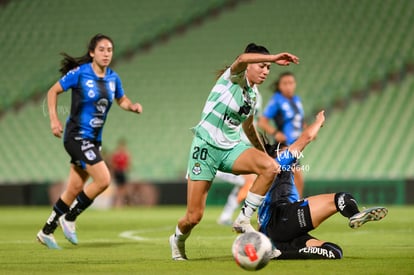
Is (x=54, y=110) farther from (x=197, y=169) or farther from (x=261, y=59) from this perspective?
(x=261, y=59)

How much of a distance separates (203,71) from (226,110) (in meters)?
17.0

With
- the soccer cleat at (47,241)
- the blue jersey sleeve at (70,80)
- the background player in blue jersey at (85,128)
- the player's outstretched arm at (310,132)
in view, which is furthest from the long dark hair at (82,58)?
the player's outstretched arm at (310,132)

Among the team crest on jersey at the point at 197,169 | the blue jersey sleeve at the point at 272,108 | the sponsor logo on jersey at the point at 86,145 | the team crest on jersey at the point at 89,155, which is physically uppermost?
the team crest on jersey at the point at 197,169

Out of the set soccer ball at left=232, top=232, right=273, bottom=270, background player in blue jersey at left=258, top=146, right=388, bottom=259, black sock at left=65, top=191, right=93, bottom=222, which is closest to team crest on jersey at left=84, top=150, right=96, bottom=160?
black sock at left=65, top=191, right=93, bottom=222

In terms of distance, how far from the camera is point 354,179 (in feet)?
63.7

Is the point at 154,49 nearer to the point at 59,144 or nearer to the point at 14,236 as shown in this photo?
the point at 59,144

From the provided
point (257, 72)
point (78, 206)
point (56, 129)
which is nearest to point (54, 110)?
point (56, 129)

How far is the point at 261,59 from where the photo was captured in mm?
6996

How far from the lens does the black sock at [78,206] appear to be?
9469 mm

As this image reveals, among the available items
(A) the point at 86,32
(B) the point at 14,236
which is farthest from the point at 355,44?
(B) the point at 14,236

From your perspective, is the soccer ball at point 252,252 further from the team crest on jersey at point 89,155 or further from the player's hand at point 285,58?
the team crest on jersey at point 89,155

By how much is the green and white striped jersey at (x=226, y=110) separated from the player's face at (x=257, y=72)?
90 mm

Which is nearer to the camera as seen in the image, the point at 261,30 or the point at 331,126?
the point at 331,126

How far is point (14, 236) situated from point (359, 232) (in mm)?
4554
